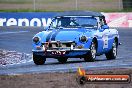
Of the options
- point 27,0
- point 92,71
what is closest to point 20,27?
point 27,0

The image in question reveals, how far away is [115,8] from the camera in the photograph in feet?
147

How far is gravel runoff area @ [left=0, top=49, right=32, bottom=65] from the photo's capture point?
19167 mm

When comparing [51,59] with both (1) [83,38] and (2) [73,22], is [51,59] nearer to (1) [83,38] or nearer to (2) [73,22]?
(2) [73,22]

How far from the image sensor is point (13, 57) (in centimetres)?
2088

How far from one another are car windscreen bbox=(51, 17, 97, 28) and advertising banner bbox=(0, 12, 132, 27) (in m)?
21.8

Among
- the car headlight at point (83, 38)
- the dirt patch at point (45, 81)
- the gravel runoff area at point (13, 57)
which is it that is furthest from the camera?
the gravel runoff area at point (13, 57)

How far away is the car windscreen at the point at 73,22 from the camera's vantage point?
19.2 m

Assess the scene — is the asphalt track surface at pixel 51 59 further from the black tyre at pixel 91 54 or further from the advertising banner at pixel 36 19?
the advertising banner at pixel 36 19

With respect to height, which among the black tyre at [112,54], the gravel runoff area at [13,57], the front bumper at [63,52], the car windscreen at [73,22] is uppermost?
the car windscreen at [73,22]

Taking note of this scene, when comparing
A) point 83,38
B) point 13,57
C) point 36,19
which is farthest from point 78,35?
point 36,19

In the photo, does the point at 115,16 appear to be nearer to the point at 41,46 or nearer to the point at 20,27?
the point at 20,27

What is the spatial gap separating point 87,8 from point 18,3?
16.0 feet

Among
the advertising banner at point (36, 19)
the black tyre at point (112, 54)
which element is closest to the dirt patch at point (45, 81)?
the black tyre at point (112, 54)

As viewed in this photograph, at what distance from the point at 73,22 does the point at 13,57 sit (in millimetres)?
2674
